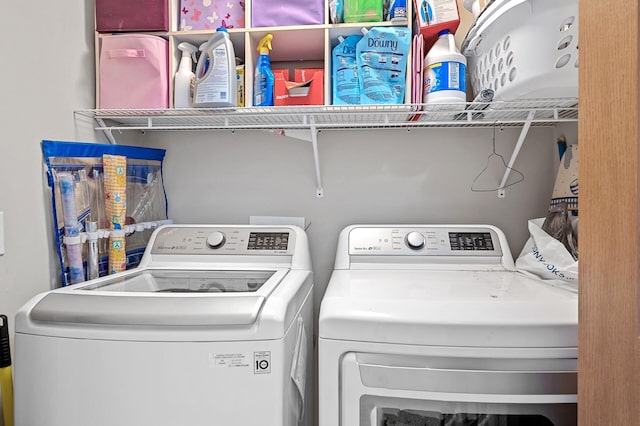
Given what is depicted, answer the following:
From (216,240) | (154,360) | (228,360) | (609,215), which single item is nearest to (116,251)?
(216,240)

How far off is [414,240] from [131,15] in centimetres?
147

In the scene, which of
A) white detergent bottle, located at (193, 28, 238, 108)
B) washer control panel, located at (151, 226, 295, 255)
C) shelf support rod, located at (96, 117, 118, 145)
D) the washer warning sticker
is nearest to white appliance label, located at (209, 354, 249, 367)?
the washer warning sticker

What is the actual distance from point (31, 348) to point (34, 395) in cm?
12

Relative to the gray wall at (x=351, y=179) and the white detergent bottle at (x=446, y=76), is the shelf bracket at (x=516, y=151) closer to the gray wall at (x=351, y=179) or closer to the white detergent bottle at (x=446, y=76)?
the gray wall at (x=351, y=179)

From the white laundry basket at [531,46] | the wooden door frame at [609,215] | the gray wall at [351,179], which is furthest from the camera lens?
the gray wall at [351,179]

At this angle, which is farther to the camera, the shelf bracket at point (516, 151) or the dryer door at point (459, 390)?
the shelf bracket at point (516, 151)

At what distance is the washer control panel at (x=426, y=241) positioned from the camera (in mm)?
1647

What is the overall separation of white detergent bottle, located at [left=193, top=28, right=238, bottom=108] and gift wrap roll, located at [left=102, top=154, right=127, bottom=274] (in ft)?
1.29

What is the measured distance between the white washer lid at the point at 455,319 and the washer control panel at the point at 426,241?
0.47 meters

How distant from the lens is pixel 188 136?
2.04m

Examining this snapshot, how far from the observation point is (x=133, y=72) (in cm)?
166

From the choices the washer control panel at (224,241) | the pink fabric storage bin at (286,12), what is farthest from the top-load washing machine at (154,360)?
the pink fabric storage bin at (286,12)

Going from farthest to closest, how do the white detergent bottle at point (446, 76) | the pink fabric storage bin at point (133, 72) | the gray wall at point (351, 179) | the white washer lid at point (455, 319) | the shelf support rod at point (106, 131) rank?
the gray wall at point (351, 179) → the shelf support rod at point (106, 131) → the pink fabric storage bin at point (133, 72) → the white detergent bottle at point (446, 76) → the white washer lid at point (455, 319)

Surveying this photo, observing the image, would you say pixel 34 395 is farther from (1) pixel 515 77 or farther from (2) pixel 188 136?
(1) pixel 515 77
